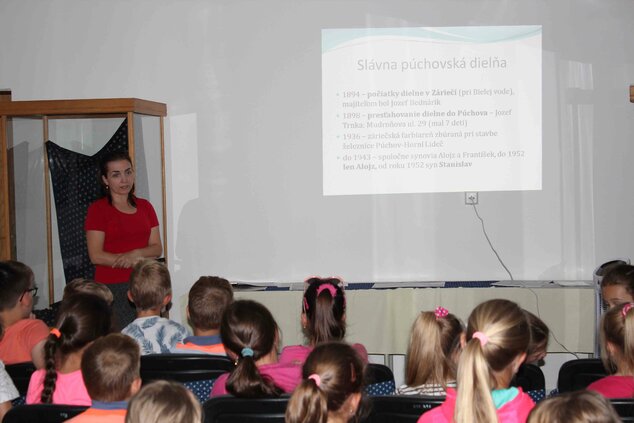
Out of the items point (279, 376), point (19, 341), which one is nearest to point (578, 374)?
point (279, 376)

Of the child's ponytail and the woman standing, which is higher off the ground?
the woman standing

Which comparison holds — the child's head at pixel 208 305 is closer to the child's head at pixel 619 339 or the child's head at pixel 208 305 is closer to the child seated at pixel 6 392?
the child seated at pixel 6 392

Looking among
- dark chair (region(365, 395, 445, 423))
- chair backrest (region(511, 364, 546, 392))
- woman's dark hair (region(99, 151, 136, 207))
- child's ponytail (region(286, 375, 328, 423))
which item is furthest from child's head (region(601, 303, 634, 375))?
woman's dark hair (region(99, 151, 136, 207))

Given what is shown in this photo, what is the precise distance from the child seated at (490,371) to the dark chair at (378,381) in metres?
0.47

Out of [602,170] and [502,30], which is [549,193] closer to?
[602,170]

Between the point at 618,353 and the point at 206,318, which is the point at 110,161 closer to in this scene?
the point at 206,318

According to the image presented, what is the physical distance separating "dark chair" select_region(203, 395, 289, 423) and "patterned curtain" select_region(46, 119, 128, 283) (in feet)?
10.5

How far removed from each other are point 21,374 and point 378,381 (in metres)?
1.29

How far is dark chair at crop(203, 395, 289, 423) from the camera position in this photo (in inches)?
90.3

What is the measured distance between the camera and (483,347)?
7.25ft

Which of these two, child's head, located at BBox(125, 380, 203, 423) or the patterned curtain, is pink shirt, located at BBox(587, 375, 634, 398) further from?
the patterned curtain

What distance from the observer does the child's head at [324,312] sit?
311 cm

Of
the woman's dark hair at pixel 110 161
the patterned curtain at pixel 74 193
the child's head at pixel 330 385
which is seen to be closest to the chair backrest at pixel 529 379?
the child's head at pixel 330 385

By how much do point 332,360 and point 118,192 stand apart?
299 centimetres
